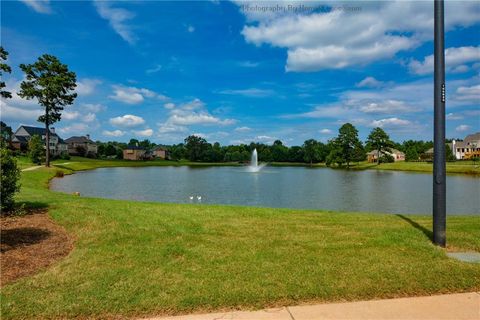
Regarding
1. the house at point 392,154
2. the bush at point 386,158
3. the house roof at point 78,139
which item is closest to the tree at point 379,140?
the bush at point 386,158

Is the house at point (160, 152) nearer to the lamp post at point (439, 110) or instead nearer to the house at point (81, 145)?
the house at point (81, 145)

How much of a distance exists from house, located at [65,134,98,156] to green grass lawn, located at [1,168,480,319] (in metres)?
114

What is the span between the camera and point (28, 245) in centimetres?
743

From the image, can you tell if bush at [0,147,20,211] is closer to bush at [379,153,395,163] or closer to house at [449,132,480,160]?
bush at [379,153,395,163]

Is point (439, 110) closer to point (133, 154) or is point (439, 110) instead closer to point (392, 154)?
point (392, 154)

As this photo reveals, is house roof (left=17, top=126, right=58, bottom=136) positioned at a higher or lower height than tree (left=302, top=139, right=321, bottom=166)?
higher

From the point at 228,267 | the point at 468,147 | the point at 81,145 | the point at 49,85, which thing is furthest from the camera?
the point at 81,145

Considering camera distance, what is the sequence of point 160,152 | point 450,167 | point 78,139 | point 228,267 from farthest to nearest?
point 160,152, point 78,139, point 450,167, point 228,267

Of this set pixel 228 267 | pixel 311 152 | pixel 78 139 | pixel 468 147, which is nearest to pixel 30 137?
pixel 78 139

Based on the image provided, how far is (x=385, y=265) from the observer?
623 cm

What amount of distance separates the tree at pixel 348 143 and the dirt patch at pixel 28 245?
86.7 meters

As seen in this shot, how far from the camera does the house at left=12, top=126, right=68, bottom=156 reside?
8938 centimetres

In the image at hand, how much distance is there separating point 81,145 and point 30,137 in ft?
113

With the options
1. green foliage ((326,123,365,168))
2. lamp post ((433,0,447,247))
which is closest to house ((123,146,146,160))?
green foliage ((326,123,365,168))
